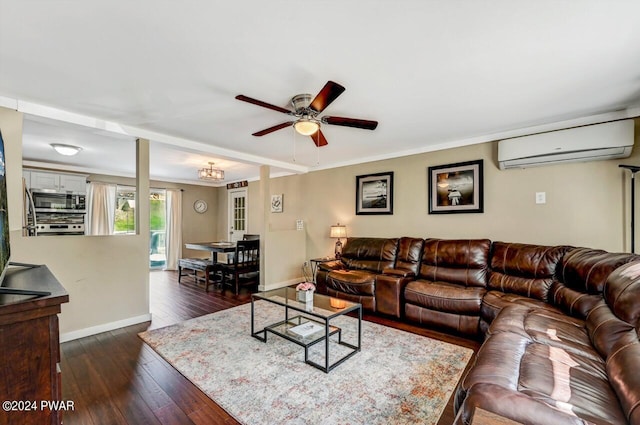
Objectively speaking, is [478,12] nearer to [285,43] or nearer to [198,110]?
[285,43]

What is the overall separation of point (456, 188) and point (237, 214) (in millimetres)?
5459

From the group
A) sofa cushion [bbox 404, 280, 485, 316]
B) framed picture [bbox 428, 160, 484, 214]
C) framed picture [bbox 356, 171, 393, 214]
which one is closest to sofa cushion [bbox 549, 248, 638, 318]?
sofa cushion [bbox 404, 280, 485, 316]

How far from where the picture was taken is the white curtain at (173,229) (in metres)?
7.01

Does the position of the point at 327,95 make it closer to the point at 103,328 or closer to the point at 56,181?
the point at 103,328

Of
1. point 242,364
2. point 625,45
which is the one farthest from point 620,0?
point 242,364

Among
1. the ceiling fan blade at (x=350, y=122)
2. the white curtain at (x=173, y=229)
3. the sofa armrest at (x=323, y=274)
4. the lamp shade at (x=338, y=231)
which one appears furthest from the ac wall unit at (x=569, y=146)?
the white curtain at (x=173, y=229)

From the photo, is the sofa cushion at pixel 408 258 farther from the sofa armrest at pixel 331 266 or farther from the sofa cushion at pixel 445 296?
the sofa armrest at pixel 331 266

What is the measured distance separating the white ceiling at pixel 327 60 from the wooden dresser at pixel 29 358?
1464 millimetres

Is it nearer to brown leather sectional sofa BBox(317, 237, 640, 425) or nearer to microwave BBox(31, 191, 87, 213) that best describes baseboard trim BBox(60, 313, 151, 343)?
brown leather sectional sofa BBox(317, 237, 640, 425)

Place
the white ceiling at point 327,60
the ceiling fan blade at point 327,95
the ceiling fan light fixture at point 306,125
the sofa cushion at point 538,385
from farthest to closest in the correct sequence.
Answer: the ceiling fan light fixture at point 306,125 < the ceiling fan blade at point 327,95 < the white ceiling at point 327,60 < the sofa cushion at point 538,385

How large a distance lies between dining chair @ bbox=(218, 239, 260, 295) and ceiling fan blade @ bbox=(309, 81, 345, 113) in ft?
10.2

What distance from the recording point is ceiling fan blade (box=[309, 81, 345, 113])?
1938 mm

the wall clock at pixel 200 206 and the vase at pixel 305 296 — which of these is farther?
the wall clock at pixel 200 206

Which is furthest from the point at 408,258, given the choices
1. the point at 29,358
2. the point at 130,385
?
the point at 29,358
